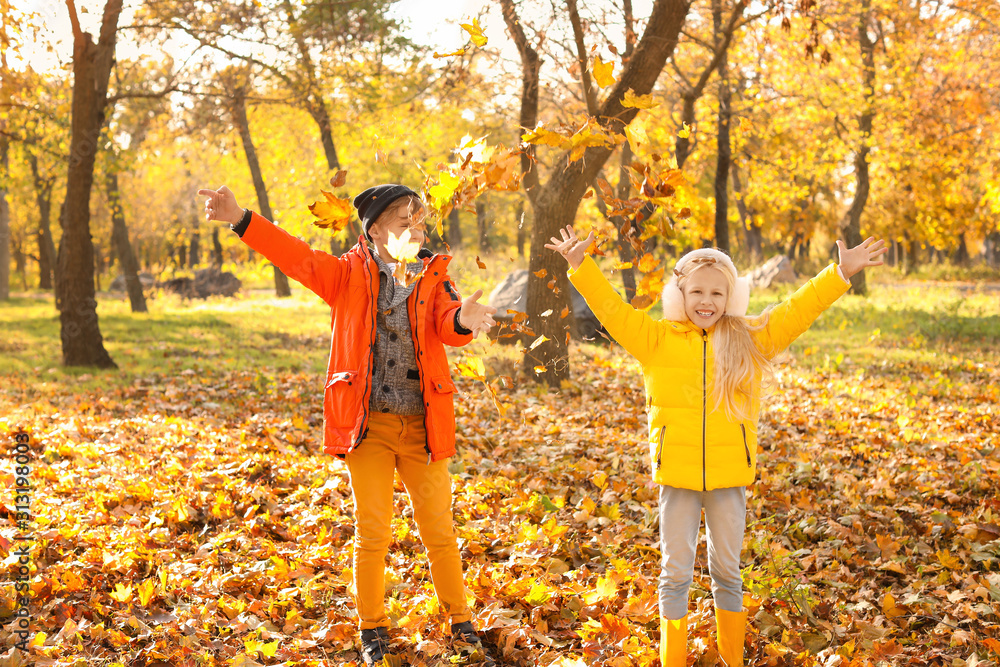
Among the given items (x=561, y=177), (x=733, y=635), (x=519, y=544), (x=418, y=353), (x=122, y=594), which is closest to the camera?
(x=733, y=635)

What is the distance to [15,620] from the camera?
3145 mm

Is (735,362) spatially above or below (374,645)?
above

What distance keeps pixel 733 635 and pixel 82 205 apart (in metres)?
10.3

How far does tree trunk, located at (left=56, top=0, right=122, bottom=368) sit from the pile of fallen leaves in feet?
11.1

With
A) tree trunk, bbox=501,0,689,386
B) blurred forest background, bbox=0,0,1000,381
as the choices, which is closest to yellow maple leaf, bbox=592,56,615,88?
blurred forest background, bbox=0,0,1000,381

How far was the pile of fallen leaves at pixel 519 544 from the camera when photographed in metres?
3.12

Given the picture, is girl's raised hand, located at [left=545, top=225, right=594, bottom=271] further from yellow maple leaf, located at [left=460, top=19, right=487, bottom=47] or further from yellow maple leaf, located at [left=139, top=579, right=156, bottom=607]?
yellow maple leaf, located at [left=139, top=579, right=156, bottom=607]

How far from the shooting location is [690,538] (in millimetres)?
2797

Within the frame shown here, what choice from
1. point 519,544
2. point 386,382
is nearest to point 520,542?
point 519,544

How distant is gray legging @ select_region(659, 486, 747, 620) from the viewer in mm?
2779

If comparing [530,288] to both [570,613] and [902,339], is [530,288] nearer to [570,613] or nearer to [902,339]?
[570,613]

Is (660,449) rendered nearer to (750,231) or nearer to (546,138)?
(546,138)

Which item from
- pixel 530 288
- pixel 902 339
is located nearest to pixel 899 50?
pixel 902 339

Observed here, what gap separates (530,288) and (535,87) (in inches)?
106
